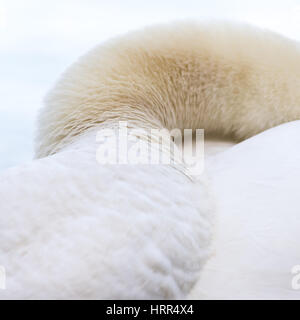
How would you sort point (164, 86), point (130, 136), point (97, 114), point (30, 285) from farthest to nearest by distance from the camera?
point (164, 86), point (97, 114), point (130, 136), point (30, 285)

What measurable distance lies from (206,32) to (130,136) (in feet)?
1.39

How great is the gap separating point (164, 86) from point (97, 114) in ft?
0.62

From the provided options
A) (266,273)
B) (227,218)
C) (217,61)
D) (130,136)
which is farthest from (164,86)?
(266,273)

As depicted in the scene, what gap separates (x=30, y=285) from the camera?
60cm

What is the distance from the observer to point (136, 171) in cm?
77

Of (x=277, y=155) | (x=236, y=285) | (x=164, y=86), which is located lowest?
(x=236, y=285)

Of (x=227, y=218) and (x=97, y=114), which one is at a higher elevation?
(x=97, y=114)

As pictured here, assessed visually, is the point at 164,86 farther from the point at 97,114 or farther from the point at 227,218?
the point at 227,218

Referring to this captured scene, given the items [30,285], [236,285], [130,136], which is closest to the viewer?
[30,285]

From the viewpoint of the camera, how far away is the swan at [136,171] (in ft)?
2.05

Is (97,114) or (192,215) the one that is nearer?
(192,215)

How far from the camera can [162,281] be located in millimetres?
668

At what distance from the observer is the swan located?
0.62 m

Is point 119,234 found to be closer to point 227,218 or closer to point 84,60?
point 227,218
